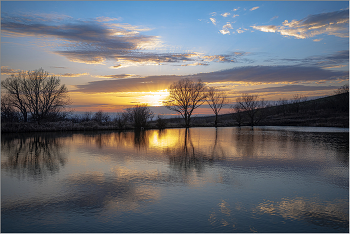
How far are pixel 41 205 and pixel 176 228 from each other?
343cm

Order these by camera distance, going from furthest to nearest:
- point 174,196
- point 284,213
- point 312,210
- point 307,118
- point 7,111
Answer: point 307,118, point 7,111, point 174,196, point 312,210, point 284,213

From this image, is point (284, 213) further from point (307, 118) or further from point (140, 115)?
point (307, 118)

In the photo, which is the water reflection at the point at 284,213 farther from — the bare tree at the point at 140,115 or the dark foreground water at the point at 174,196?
the bare tree at the point at 140,115

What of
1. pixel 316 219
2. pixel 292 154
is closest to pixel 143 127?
pixel 292 154

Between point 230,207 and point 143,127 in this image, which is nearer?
point 230,207

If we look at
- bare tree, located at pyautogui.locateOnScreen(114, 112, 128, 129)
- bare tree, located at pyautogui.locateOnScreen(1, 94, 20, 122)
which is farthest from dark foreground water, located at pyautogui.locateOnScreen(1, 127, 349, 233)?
bare tree, located at pyautogui.locateOnScreen(1, 94, 20, 122)

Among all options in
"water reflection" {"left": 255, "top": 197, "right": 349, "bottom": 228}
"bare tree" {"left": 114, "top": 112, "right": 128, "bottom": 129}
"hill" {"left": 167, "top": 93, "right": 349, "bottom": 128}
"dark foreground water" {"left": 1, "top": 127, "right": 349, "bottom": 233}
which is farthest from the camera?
"hill" {"left": 167, "top": 93, "right": 349, "bottom": 128}

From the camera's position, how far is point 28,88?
1436 inches

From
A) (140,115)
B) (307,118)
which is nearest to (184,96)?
(140,115)

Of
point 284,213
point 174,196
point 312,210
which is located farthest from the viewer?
point 174,196

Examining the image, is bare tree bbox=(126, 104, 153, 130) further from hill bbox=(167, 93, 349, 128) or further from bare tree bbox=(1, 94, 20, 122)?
bare tree bbox=(1, 94, 20, 122)

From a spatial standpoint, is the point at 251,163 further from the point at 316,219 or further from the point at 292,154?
the point at 316,219

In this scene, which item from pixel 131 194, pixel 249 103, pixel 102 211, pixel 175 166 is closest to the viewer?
pixel 102 211

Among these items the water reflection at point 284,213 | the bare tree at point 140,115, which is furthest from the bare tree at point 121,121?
the water reflection at point 284,213
